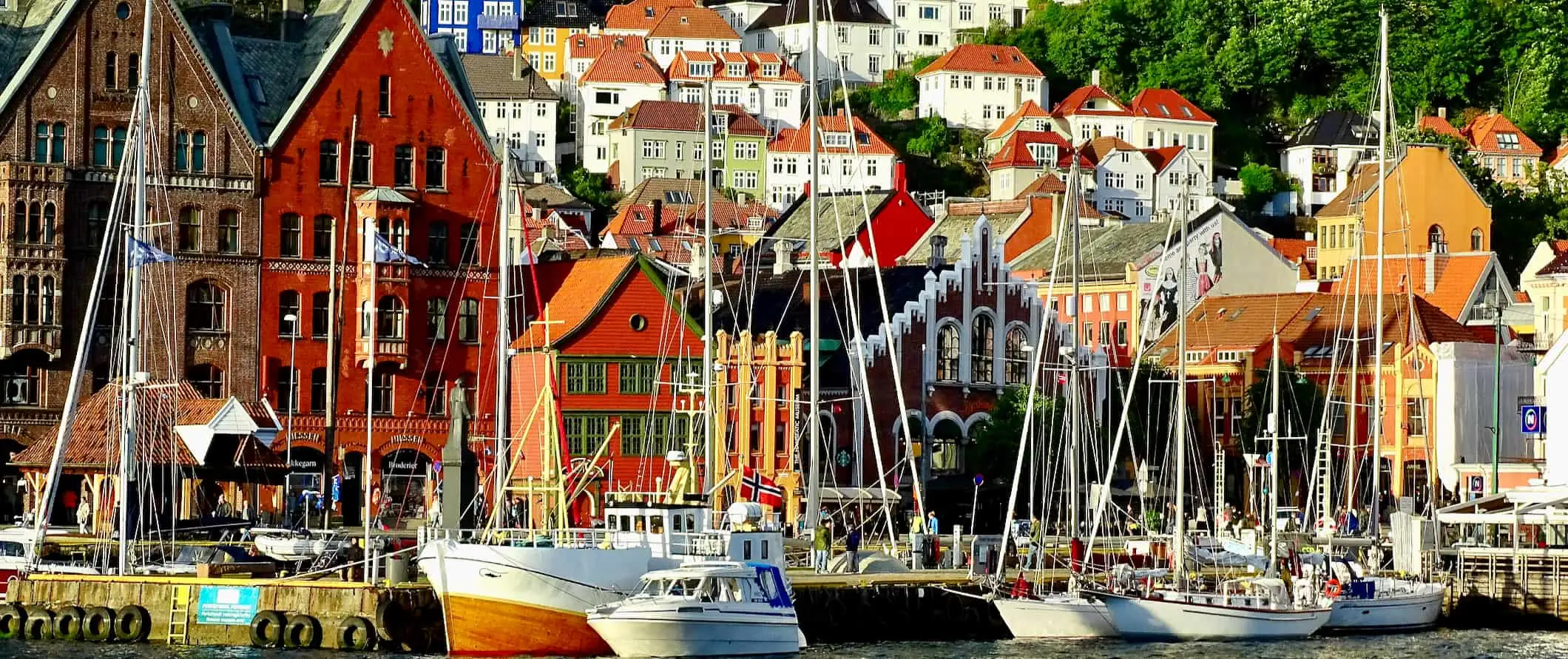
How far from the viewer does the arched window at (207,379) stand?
332 feet

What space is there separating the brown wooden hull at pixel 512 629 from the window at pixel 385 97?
40.0m

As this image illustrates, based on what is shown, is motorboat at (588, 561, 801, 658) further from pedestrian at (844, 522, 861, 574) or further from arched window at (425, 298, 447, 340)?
arched window at (425, 298, 447, 340)

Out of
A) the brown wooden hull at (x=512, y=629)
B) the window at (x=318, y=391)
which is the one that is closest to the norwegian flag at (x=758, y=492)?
the brown wooden hull at (x=512, y=629)

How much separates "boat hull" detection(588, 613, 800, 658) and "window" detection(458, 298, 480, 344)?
130 feet

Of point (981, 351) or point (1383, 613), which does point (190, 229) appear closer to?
point (981, 351)

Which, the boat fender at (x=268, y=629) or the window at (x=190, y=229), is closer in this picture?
the boat fender at (x=268, y=629)

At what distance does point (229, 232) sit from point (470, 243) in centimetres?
811

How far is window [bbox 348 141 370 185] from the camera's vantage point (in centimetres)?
10456

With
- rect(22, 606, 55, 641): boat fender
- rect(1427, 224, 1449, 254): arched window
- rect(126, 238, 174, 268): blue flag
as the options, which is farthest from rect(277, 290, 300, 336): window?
rect(1427, 224, 1449, 254): arched window

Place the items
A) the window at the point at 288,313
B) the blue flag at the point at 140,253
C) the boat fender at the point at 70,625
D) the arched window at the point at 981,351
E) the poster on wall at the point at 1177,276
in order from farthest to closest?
the poster on wall at the point at 1177,276
the arched window at the point at 981,351
the window at the point at 288,313
the blue flag at the point at 140,253
the boat fender at the point at 70,625

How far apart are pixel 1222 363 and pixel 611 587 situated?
56.7 m

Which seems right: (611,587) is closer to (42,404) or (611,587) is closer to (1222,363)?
(42,404)

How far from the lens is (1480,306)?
439 feet

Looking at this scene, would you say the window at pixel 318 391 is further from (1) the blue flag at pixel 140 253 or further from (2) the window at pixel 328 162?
(1) the blue flag at pixel 140 253
